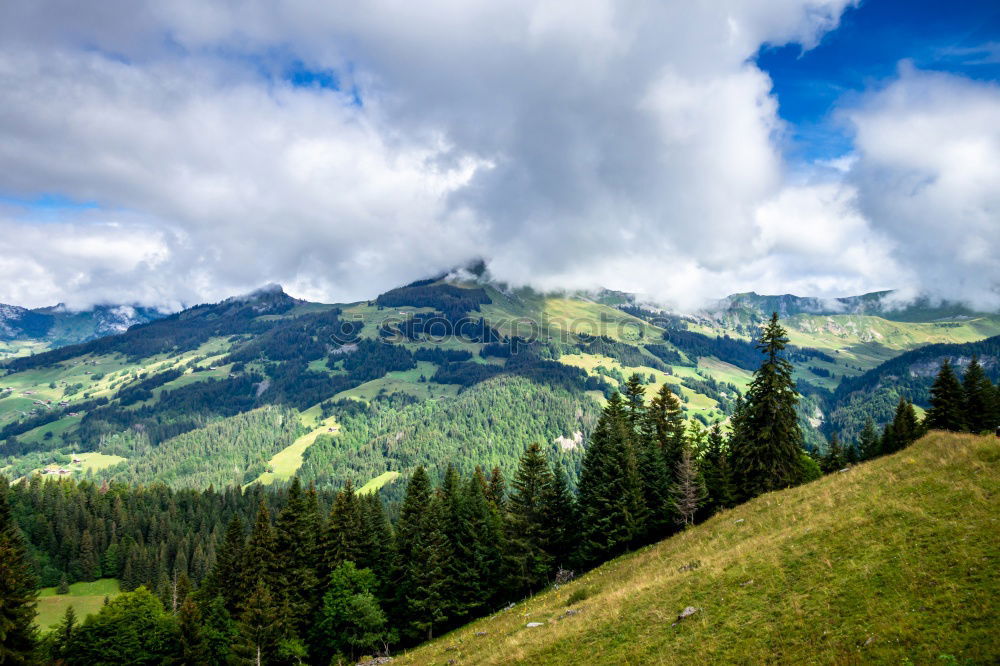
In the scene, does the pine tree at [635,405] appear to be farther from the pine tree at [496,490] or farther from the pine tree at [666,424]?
the pine tree at [496,490]

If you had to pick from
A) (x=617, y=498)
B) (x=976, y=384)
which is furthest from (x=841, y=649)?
(x=976, y=384)

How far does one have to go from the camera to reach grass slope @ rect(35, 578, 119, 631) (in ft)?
356

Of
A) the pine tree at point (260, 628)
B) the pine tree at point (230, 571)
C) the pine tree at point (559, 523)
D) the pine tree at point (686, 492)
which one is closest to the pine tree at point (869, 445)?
the pine tree at point (686, 492)

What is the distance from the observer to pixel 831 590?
19.9 metres

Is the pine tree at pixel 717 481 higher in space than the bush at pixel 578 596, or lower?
higher

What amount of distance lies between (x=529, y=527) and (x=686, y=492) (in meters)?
17.9

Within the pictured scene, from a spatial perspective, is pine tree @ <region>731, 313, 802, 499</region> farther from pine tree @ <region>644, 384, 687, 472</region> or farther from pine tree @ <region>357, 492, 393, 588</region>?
pine tree @ <region>357, 492, 393, 588</region>

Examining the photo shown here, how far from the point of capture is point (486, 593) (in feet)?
186

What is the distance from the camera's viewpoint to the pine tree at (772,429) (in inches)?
2085

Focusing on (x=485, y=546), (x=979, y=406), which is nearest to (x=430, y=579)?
(x=485, y=546)

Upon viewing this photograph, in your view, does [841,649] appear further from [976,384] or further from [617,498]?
[976,384]

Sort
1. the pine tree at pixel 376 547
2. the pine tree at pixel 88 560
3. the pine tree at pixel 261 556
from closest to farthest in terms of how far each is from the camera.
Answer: the pine tree at pixel 261 556
the pine tree at pixel 376 547
the pine tree at pixel 88 560

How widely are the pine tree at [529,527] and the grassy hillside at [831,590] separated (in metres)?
21.2

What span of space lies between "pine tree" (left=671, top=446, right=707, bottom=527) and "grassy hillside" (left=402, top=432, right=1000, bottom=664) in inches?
643
